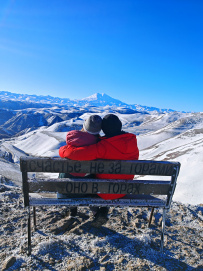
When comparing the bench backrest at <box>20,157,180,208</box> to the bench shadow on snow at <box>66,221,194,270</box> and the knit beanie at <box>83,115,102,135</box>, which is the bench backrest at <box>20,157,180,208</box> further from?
the bench shadow on snow at <box>66,221,194,270</box>

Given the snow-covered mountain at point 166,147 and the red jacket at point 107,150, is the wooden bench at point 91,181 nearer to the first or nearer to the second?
the red jacket at point 107,150

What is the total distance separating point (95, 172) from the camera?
3.40 metres

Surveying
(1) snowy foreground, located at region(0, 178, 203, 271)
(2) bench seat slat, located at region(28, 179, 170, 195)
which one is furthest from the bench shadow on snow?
(2) bench seat slat, located at region(28, 179, 170, 195)

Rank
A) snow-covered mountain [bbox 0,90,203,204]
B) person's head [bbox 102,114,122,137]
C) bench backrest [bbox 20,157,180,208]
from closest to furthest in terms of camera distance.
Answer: bench backrest [bbox 20,157,180,208], person's head [bbox 102,114,122,137], snow-covered mountain [bbox 0,90,203,204]

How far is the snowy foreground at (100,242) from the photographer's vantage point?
3.35 m

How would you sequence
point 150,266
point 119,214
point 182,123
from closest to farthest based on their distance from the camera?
1. point 150,266
2. point 119,214
3. point 182,123

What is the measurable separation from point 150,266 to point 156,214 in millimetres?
1998

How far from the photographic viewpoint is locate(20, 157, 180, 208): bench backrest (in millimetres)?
3314

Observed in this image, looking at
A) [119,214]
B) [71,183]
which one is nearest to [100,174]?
[71,183]

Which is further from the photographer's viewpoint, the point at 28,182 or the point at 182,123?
the point at 182,123

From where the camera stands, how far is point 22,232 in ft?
13.8

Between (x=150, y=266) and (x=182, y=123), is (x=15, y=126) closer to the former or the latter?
(x=182, y=123)

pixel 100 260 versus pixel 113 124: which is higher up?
pixel 113 124

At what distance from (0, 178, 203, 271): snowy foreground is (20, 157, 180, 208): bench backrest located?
3.20ft
